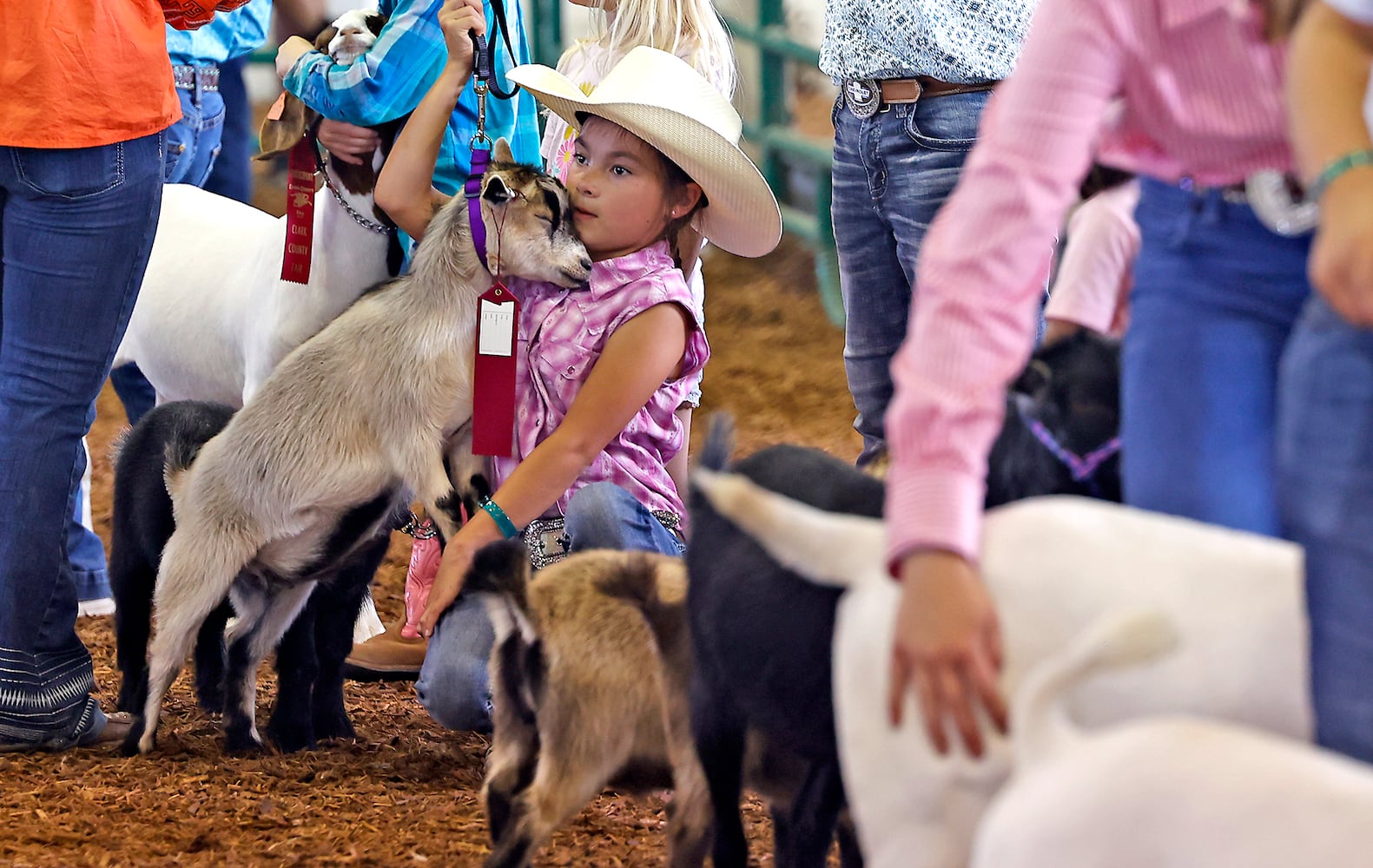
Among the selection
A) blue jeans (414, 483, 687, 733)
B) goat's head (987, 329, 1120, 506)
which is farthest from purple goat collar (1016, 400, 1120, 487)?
blue jeans (414, 483, 687, 733)

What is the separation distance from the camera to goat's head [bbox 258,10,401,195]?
11.3 ft

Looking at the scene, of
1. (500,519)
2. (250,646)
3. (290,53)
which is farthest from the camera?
(290,53)

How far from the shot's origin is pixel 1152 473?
166 cm

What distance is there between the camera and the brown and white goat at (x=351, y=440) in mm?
3100

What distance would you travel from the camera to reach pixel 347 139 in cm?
353

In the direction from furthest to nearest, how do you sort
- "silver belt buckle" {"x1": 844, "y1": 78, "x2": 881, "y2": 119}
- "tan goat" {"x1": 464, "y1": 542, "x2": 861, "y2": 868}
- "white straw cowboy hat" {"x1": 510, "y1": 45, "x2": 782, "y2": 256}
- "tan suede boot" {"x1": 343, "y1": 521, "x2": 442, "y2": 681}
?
"tan suede boot" {"x1": 343, "y1": 521, "x2": 442, "y2": 681}
"silver belt buckle" {"x1": 844, "y1": 78, "x2": 881, "y2": 119}
"white straw cowboy hat" {"x1": 510, "y1": 45, "x2": 782, "y2": 256}
"tan goat" {"x1": 464, "y1": 542, "x2": 861, "y2": 868}

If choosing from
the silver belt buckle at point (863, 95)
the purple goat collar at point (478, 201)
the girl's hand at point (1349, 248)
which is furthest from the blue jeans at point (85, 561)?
the girl's hand at point (1349, 248)

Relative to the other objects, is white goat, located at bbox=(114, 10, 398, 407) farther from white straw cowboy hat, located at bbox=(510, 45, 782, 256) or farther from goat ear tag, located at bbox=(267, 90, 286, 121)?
white straw cowboy hat, located at bbox=(510, 45, 782, 256)

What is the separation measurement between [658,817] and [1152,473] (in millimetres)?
1558

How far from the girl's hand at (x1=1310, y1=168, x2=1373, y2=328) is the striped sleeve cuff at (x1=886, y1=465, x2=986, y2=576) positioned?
0.37 m

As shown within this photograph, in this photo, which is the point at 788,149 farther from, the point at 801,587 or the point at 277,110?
the point at 801,587

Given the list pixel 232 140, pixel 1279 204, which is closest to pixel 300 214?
pixel 232 140

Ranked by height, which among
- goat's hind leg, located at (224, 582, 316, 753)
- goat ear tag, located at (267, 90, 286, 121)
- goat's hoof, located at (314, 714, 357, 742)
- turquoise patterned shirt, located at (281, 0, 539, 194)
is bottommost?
goat's hoof, located at (314, 714, 357, 742)

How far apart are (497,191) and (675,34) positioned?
2.68ft
